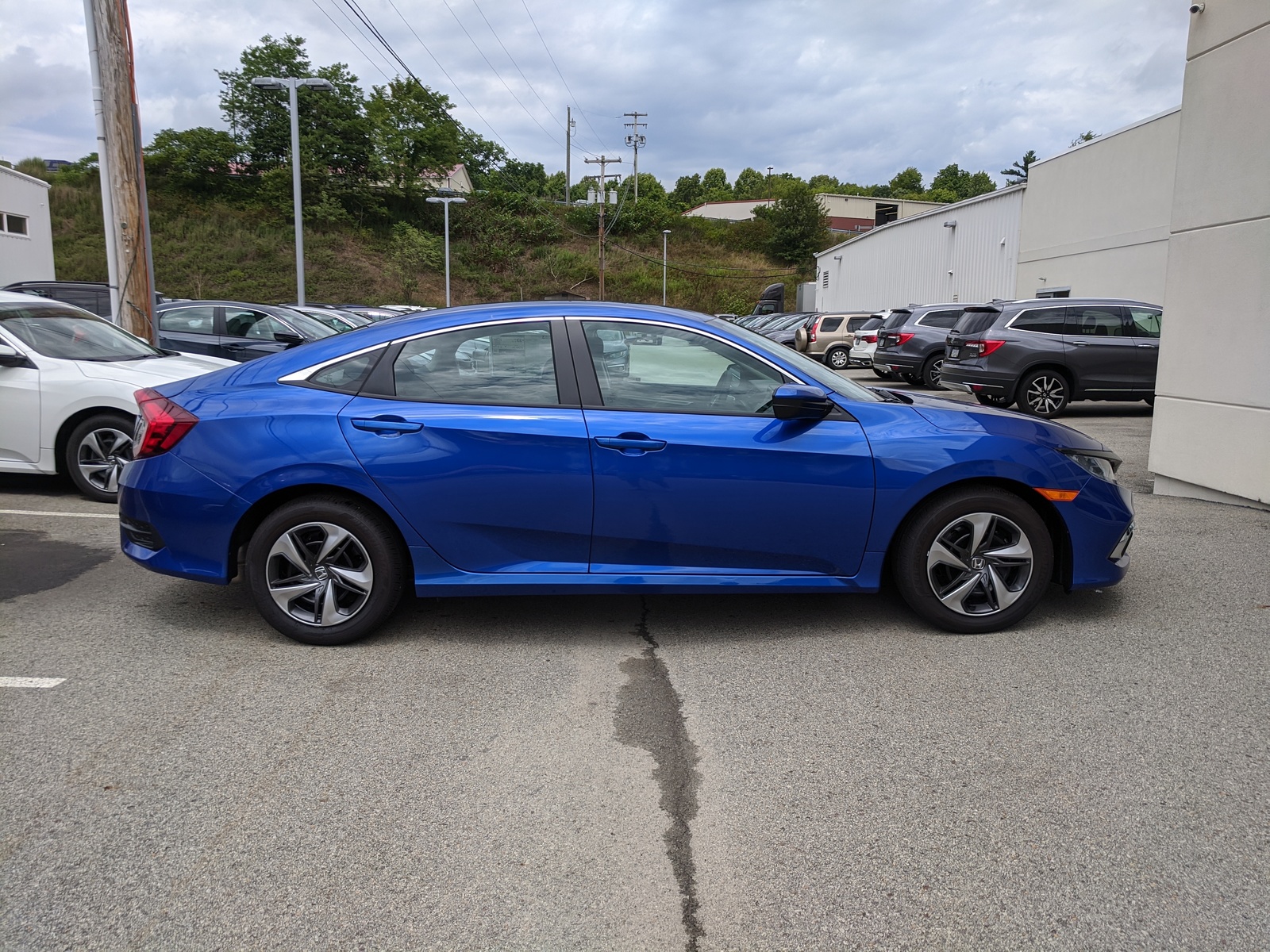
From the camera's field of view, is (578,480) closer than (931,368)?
Yes

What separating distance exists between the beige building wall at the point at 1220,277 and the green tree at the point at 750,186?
118 metres

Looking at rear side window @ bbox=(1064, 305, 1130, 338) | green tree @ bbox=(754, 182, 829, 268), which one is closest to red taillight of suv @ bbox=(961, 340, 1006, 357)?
rear side window @ bbox=(1064, 305, 1130, 338)

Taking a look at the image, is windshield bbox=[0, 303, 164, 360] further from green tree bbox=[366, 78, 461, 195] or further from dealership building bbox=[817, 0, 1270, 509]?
green tree bbox=[366, 78, 461, 195]

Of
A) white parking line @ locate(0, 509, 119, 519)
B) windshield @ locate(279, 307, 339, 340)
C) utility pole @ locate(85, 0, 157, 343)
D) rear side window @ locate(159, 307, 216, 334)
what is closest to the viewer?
white parking line @ locate(0, 509, 119, 519)

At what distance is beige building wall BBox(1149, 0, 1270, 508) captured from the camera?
6.88 m

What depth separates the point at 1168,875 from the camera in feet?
8.35

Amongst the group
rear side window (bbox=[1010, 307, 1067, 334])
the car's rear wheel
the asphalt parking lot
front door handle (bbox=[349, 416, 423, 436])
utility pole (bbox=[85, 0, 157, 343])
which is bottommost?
the asphalt parking lot

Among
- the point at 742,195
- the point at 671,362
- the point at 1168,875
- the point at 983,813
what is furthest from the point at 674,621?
the point at 742,195

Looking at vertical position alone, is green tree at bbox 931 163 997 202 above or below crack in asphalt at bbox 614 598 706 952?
above

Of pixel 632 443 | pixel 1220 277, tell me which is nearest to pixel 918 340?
pixel 1220 277

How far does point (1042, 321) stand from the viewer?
46.8 ft

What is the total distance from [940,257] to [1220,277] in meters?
25.6

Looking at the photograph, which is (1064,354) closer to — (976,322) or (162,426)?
(976,322)

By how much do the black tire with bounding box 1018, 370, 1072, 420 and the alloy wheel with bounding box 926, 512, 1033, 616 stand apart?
34.7 ft
